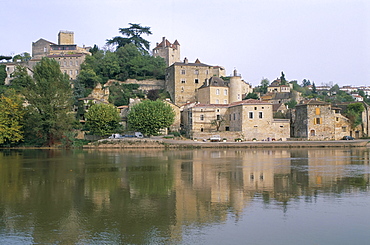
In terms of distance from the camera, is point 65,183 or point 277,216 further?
point 65,183

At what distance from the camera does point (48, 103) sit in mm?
45156

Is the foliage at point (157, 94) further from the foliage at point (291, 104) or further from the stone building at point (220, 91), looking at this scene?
the foliage at point (291, 104)

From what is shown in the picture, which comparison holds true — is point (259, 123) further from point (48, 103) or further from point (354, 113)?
point (48, 103)

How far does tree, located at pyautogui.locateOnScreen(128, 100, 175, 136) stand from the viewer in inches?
1879

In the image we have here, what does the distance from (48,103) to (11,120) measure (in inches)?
221

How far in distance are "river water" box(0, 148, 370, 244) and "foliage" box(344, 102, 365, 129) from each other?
109 feet

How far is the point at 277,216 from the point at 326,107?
41.8m

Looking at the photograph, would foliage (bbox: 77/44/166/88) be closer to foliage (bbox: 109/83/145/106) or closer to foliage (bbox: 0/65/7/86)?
foliage (bbox: 109/83/145/106)

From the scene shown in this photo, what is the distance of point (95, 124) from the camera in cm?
4988

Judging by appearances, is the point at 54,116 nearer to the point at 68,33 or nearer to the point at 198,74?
the point at 198,74

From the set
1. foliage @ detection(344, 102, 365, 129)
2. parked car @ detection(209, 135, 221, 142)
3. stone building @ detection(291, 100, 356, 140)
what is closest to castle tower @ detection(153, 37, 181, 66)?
parked car @ detection(209, 135, 221, 142)

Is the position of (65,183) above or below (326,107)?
below

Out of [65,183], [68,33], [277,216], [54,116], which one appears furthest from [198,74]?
[277,216]

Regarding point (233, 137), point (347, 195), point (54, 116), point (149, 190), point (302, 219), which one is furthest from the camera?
point (233, 137)
